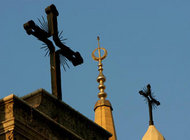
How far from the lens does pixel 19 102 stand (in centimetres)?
1756

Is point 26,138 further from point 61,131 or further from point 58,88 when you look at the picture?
point 58,88

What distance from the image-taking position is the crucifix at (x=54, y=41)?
20.0m

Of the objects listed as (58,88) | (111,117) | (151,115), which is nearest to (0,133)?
(58,88)

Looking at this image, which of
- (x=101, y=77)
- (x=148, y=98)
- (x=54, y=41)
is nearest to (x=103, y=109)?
(x=101, y=77)

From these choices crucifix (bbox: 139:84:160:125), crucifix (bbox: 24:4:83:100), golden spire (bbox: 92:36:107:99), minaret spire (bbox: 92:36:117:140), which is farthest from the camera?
golden spire (bbox: 92:36:107:99)

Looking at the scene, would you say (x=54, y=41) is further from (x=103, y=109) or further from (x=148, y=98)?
(x=103, y=109)

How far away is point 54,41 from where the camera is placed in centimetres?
2069

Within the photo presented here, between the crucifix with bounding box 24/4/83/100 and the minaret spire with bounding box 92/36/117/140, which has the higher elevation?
the minaret spire with bounding box 92/36/117/140

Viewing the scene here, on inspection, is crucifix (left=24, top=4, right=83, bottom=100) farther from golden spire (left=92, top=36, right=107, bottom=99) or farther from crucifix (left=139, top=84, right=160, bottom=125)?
golden spire (left=92, top=36, right=107, bottom=99)

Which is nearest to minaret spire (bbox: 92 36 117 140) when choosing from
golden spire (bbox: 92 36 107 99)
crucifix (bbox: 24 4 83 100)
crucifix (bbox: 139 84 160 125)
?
golden spire (bbox: 92 36 107 99)

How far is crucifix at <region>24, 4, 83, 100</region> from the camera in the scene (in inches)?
789

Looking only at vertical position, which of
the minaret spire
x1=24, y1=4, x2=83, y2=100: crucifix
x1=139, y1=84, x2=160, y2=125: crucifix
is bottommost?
x1=24, y1=4, x2=83, y2=100: crucifix

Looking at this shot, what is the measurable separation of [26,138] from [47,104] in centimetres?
167

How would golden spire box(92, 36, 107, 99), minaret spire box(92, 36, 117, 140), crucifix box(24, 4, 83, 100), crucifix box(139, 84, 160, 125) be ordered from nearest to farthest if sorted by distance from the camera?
crucifix box(24, 4, 83, 100), crucifix box(139, 84, 160, 125), minaret spire box(92, 36, 117, 140), golden spire box(92, 36, 107, 99)
